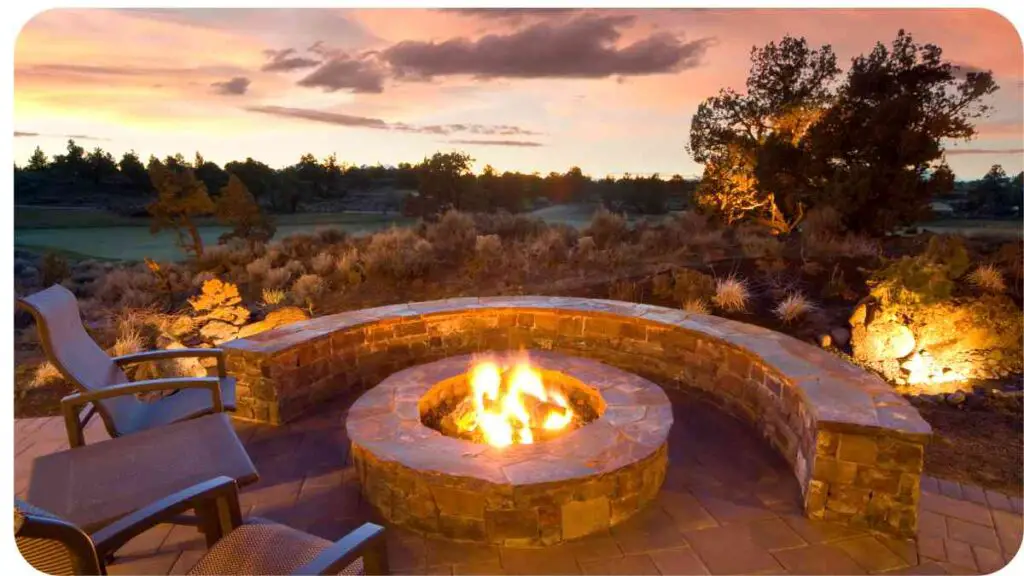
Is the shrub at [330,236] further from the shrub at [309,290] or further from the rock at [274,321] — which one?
the rock at [274,321]

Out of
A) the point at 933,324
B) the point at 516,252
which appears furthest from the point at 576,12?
the point at 516,252

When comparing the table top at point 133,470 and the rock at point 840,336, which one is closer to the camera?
the table top at point 133,470

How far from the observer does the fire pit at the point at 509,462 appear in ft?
9.25

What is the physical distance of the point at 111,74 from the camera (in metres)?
6.01

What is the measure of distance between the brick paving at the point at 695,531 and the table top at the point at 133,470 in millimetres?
301

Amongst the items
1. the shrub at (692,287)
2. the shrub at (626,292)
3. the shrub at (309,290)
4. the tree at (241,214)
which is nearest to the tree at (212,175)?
the tree at (241,214)

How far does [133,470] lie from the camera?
2.65 metres

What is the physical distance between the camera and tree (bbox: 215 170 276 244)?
46.0 feet

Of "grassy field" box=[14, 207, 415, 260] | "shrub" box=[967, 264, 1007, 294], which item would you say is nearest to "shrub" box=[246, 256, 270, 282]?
"grassy field" box=[14, 207, 415, 260]

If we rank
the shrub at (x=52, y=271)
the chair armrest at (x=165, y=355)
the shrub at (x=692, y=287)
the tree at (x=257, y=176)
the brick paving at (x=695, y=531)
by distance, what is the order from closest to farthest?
the brick paving at (x=695, y=531) → the chair armrest at (x=165, y=355) → the shrub at (x=692, y=287) → the shrub at (x=52, y=271) → the tree at (x=257, y=176)

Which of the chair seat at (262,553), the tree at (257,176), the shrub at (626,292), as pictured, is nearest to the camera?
the chair seat at (262,553)

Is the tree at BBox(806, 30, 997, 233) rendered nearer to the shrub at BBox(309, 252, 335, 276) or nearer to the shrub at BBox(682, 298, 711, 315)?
the shrub at BBox(682, 298, 711, 315)

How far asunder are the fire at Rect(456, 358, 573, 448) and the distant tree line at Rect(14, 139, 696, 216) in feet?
44.5

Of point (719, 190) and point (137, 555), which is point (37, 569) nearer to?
point (137, 555)
